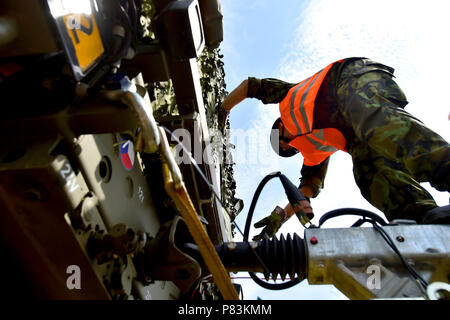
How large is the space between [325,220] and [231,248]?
→ 56cm

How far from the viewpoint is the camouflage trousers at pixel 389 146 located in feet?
5.91

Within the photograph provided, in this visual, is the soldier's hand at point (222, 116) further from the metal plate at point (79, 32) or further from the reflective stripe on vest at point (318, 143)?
the metal plate at point (79, 32)

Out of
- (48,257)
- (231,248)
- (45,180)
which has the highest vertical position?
(45,180)

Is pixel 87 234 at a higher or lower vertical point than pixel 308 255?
higher

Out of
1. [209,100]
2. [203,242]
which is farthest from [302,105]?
[203,242]

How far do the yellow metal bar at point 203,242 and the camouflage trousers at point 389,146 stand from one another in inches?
51.6

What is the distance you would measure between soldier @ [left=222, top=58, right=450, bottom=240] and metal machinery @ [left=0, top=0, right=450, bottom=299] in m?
0.52

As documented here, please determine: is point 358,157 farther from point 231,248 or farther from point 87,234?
point 87,234

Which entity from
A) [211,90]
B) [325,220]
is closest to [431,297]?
[325,220]

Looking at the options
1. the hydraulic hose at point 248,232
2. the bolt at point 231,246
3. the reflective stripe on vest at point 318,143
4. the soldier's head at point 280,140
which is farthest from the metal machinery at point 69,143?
the soldier's head at point 280,140

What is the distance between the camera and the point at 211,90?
435cm

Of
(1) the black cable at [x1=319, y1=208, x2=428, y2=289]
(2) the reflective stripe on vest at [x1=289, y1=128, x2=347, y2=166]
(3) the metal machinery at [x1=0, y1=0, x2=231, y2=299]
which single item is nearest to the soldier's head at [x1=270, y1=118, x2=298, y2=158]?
(2) the reflective stripe on vest at [x1=289, y1=128, x2=347, y2=166]

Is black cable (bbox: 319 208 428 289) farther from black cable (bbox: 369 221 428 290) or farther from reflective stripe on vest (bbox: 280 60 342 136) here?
reflective stripe on vest (bbox: 280 60 342 136)

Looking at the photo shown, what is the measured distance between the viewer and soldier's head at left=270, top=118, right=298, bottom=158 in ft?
14.4
